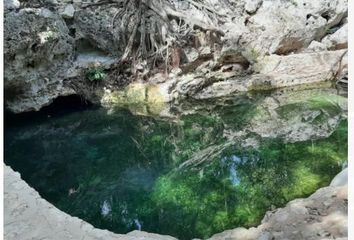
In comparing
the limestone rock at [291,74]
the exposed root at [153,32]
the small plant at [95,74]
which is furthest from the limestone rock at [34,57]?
the limestone rock at [291,74]

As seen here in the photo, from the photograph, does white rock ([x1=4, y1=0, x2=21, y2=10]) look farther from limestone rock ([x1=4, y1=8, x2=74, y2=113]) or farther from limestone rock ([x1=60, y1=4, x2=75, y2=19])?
limestone rock ([x1=60, y1=4, x2=75, y2=19])

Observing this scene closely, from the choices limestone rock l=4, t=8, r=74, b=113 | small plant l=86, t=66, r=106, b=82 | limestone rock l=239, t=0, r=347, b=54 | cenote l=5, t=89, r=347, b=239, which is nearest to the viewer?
cenote l=5, t=89, r=347, b=239

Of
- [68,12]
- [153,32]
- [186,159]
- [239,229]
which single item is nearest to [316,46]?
[153,32]

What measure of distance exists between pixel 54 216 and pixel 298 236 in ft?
5.89

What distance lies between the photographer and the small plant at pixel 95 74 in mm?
7605

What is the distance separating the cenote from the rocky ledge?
1.27 feet

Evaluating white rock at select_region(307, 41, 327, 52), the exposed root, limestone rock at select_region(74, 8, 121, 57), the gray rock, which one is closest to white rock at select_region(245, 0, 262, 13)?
the exposed root

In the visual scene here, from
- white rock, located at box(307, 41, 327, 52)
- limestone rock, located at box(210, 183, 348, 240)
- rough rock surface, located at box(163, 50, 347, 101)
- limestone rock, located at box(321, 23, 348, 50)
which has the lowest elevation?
rough rock surface, located at box(163, 50, 347, 101)

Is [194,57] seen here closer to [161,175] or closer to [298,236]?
[161,175]

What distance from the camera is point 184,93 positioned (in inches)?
298

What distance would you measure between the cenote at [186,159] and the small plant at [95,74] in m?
0.66

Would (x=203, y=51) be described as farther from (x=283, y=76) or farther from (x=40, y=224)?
(x=40, y=224)

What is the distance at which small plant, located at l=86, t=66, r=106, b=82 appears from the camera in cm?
761

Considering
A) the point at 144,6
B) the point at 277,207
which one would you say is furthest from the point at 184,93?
the point at 277,207
